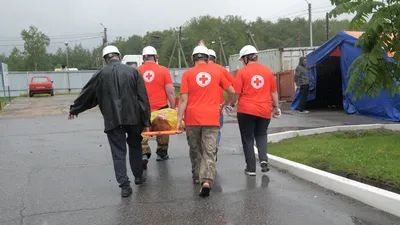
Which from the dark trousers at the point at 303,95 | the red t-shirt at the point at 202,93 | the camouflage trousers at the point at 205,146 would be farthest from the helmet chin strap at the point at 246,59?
the dark trousers at the point at 303,95

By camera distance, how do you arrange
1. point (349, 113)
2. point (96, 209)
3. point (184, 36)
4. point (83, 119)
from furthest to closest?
point (184, 36) < point (83, 119) < point (349, 113) < point (96, 209)

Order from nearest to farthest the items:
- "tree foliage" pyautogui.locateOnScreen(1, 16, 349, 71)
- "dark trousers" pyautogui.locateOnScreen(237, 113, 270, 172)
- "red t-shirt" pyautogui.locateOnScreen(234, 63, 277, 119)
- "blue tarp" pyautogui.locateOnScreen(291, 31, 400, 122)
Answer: "red t-shirt" pyautogui.locateOnScreen(234, 63, 277, 119), "dark trousers" pyautogui.locateOnScreen(237, 113, 270, 172), "blue tarp" pyautogui.locateOnScreen(291, 31, 400, 122), "tree foliage" pyautogui.locateOnScreen(1, 16, 349, 71)

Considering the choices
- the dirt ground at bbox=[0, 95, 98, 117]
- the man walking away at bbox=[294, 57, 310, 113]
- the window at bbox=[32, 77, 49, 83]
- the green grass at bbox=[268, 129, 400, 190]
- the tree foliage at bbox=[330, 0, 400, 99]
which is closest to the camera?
the green grass at bbox=[268, 129, 400, 190]

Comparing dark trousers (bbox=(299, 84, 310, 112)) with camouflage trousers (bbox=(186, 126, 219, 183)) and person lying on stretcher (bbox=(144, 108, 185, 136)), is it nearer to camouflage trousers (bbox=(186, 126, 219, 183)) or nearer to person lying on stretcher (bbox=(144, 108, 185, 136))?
person lying on stretcher (bbox=(144, 108, 185, 136))

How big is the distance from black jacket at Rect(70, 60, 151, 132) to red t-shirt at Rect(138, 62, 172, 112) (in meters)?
1.20

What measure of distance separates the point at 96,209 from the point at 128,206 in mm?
365

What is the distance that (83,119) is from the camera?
14.6 meters

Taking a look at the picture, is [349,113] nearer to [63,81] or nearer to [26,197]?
[26,197]

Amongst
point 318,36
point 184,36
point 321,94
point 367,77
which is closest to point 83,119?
point 321,94

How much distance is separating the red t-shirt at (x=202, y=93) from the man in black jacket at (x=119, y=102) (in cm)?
58

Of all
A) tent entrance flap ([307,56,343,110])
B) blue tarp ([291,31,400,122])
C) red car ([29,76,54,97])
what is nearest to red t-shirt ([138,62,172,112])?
blue tarp ([291,31,400,122])

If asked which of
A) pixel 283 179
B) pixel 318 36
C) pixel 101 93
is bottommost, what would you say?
pixel 283 179

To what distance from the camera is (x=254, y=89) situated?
6000 mm

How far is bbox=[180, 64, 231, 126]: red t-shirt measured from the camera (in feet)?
17.3
